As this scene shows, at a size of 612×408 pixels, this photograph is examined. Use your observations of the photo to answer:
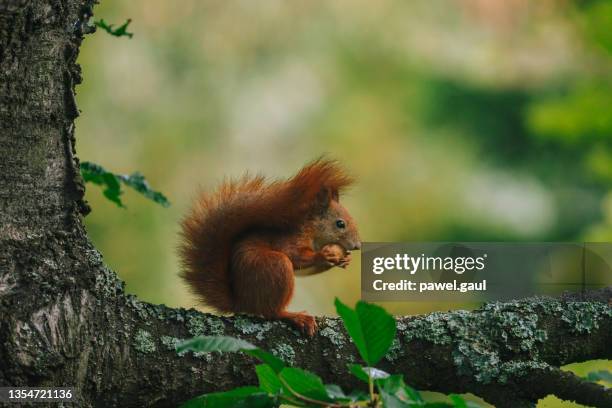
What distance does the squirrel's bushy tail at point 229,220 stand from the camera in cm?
194

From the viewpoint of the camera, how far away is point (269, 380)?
1178 millimetres

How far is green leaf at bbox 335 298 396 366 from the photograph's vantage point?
117cm

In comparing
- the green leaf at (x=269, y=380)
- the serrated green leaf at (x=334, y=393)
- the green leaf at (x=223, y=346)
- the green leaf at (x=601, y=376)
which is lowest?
the serrated green leaf at (x=334, y=393)

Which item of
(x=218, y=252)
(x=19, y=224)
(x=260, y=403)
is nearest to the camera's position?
(x=260, y=403)

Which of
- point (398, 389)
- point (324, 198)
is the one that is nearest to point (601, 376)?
point (398, 389)

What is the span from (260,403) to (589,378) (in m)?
0.67

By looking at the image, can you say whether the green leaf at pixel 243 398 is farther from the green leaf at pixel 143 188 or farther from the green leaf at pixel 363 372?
the green leaf at pixel 143 188

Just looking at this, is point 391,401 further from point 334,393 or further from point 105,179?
point 105,179

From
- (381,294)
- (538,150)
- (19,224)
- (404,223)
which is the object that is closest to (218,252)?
(381,294)

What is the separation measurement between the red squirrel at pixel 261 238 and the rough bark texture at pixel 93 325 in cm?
17

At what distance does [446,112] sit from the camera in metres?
6.80

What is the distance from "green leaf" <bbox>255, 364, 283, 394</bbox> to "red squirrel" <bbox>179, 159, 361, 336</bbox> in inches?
25.2

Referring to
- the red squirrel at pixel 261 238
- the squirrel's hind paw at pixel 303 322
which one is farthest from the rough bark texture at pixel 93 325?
the red squirrel at pixel 261 238

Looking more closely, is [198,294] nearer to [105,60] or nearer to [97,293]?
Answer: [97,293]
